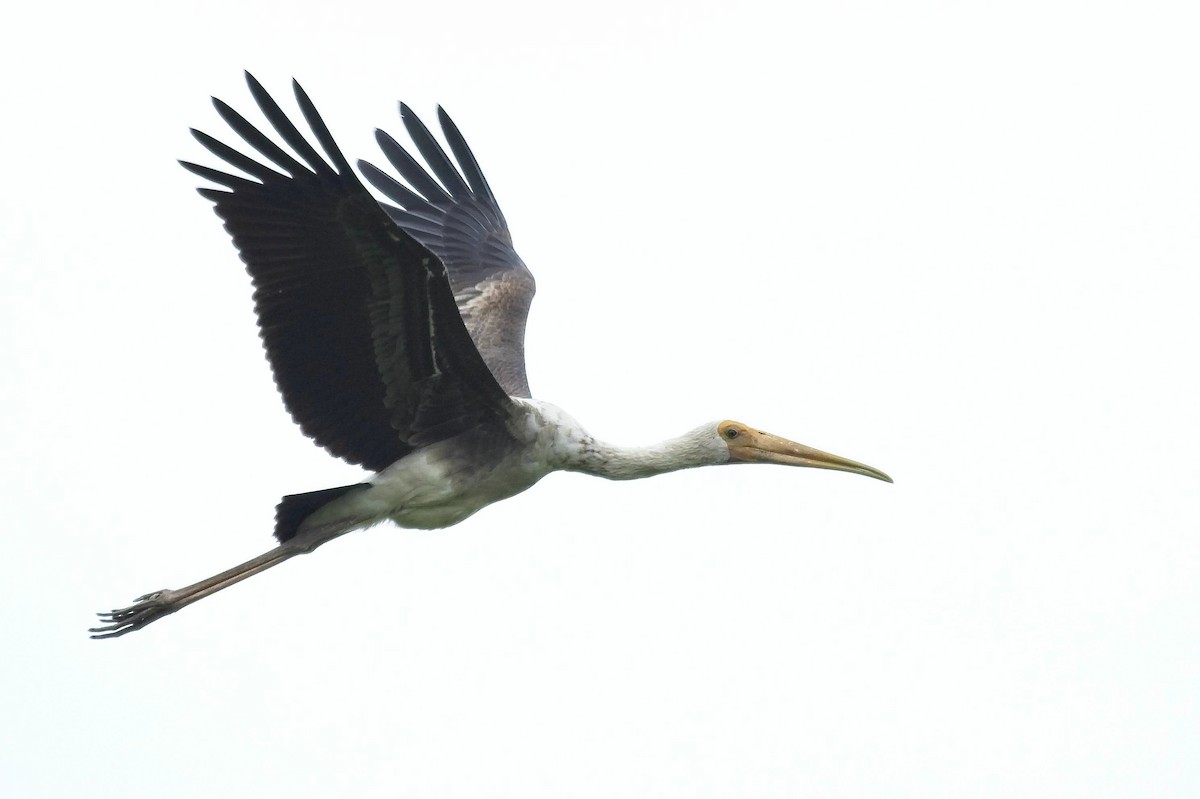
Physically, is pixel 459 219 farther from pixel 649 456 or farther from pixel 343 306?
pixel 343 306

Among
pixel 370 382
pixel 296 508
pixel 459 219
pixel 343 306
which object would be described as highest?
pixel 459 219

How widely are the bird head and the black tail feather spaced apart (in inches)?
111

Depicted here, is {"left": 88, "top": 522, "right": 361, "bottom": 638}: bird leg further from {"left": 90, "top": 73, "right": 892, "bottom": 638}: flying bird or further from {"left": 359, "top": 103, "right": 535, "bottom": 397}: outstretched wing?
{"left": 359, "top": 103, "right": 535, "bottom": 397}: outstretched wing

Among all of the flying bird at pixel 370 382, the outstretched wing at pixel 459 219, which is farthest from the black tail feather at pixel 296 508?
the outstretched wing at pixel 459 219

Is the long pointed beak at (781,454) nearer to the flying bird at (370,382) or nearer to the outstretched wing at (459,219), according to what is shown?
the flying bird at (370,382)

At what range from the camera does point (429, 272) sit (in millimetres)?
11680

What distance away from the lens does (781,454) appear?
14031 mm

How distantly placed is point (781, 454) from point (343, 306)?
3596 millimetres

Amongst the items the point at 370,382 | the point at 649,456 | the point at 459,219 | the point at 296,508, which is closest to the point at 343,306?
the point at 370,382

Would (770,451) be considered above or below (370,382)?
below

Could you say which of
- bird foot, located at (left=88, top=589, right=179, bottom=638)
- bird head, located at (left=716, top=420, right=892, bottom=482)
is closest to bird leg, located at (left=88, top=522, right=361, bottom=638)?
bird foot, located at (left=88, top=589, right=179, bottom=638)

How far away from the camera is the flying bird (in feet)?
38.1

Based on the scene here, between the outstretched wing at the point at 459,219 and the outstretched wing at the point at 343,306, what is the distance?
3.30m

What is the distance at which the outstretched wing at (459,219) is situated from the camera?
16297 millimetres
